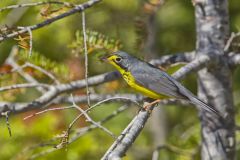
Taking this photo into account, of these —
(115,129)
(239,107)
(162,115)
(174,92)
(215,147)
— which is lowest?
(162,115)

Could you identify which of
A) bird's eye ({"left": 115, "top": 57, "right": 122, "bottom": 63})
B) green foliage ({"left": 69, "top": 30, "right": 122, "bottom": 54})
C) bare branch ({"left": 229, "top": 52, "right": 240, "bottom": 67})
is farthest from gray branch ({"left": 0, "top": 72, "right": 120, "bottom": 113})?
bare branch ({"left": 229, "top": 52, "right": 240, "bottom": 67})

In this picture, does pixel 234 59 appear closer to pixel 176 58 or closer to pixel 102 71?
pixel 176 58

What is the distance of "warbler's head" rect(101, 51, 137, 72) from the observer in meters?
3.72

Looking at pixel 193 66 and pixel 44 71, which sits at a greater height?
pixel 193 66

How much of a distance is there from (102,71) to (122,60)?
1818mm

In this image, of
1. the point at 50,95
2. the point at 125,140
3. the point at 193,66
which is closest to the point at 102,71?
the point at 50,95

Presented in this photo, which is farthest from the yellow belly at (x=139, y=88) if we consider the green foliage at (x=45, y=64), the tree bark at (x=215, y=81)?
the green foliage at (x=45, y=64)

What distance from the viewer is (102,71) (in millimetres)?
5656

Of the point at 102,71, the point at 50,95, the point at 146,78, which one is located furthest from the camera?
the point at 102,71

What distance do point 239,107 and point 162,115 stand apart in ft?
4.97

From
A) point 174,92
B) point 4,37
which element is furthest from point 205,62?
point 4,37

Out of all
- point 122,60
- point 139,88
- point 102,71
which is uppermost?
point 122,60

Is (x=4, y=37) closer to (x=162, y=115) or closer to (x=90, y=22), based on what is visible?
(x=90, y=22)

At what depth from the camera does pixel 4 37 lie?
2.56m
